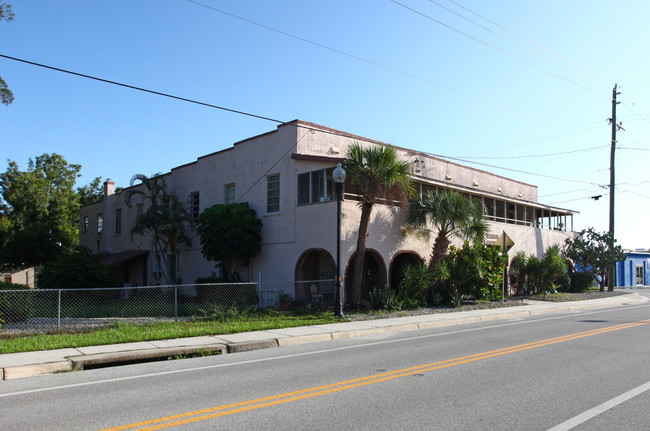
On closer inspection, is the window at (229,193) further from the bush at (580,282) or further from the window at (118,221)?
the bush at (580,282)

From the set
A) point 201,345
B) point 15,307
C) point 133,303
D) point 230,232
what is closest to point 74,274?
point 133,303

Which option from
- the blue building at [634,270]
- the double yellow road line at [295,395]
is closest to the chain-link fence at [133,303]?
the double yellow road line at [295,395]

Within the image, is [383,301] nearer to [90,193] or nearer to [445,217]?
[445,217]

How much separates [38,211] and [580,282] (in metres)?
39.8

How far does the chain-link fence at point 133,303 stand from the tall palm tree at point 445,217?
441 centimetres

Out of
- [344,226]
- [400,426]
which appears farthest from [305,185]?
[400,426]

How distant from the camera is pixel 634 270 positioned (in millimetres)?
46281

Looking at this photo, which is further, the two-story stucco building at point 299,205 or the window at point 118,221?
the window at point 118,221

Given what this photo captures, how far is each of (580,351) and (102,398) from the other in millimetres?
8662

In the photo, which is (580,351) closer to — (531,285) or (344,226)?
(344,226)

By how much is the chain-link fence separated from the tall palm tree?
4408 millimetres

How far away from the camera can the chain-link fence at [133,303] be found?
550 inches

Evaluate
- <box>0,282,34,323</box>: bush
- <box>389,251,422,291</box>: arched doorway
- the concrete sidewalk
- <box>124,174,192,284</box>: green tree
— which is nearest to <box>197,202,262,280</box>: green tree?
<box>124,174,192,284</box>: green tree

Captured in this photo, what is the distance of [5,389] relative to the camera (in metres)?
7.53
